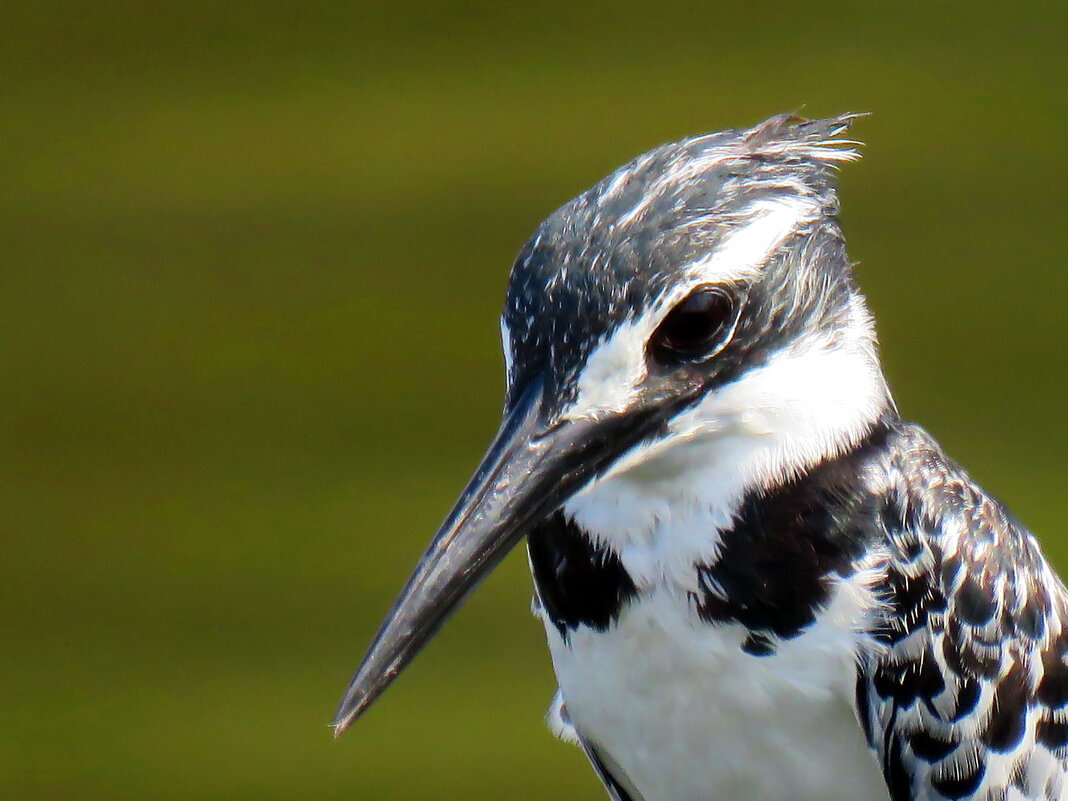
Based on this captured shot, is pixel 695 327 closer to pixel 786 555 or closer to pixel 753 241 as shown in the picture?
pixel 753 241

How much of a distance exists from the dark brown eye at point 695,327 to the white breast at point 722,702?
0.24 meters

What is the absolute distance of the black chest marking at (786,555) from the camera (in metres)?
1.16

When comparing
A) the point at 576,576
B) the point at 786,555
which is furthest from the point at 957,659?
the point at 576,576

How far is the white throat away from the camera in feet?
3.73

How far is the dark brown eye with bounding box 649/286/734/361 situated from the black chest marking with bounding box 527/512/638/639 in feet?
0.76

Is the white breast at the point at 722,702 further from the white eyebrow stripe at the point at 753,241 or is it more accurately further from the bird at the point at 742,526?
the white eyebrow stripe at the point at 753,241

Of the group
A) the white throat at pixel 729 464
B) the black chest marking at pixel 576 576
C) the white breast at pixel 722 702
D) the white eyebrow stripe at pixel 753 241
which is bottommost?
the white breast at pixel 722 702

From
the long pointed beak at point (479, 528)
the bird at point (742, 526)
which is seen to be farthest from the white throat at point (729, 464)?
the long pointed beak at point (479, 528)

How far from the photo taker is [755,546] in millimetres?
1158

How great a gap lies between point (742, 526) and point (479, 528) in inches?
10.2

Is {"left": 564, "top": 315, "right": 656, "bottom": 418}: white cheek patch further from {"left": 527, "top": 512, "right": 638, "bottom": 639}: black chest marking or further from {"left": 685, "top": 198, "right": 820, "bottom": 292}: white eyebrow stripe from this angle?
{"left": 527, "top": 512, "right": 638, "bottom": 639}: black chest marking

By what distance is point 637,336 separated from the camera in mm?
1014

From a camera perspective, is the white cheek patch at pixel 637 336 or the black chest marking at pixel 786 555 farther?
the black chest marking at pixel 786 555

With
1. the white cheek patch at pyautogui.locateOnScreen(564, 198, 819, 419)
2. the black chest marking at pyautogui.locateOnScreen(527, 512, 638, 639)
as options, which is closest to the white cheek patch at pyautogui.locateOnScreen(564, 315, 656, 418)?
the white cheek patch at pyautogui.locateOnScreen(564, 198, 819, 419)
